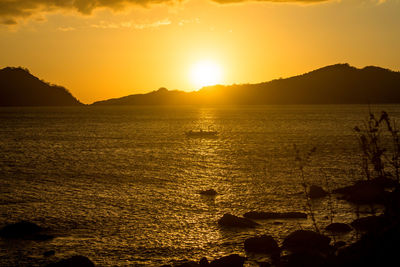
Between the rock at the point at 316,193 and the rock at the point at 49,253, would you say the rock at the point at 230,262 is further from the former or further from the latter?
the rock at the point at 316,193

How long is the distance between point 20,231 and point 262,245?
1632cm

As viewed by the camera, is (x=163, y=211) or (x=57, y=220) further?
(x=163, y=211)

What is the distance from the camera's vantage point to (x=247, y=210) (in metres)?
34.9

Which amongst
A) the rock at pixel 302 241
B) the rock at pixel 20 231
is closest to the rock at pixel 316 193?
the rock at pixel 302 241

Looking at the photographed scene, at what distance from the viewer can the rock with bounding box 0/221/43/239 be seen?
89.9 ft

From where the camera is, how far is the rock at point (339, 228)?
1042 inches

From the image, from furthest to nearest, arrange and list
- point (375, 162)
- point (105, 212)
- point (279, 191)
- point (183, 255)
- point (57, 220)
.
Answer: point (279, 191) < point (105, 212) < point (57, 220) < point (183, 255) < point (375, 162)

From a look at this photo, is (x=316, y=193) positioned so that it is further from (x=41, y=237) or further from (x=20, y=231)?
(x=20, y=231)

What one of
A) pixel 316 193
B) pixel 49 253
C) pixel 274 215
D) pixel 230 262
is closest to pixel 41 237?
pixel 49 253

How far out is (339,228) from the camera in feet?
87.9

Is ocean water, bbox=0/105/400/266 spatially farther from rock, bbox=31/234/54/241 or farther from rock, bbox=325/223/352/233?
rock, bbox=325/223/352/233

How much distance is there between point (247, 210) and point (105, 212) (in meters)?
12.0

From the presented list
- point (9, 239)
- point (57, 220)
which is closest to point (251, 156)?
point (57, 220)

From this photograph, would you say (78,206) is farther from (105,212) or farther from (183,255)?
(183,255)
